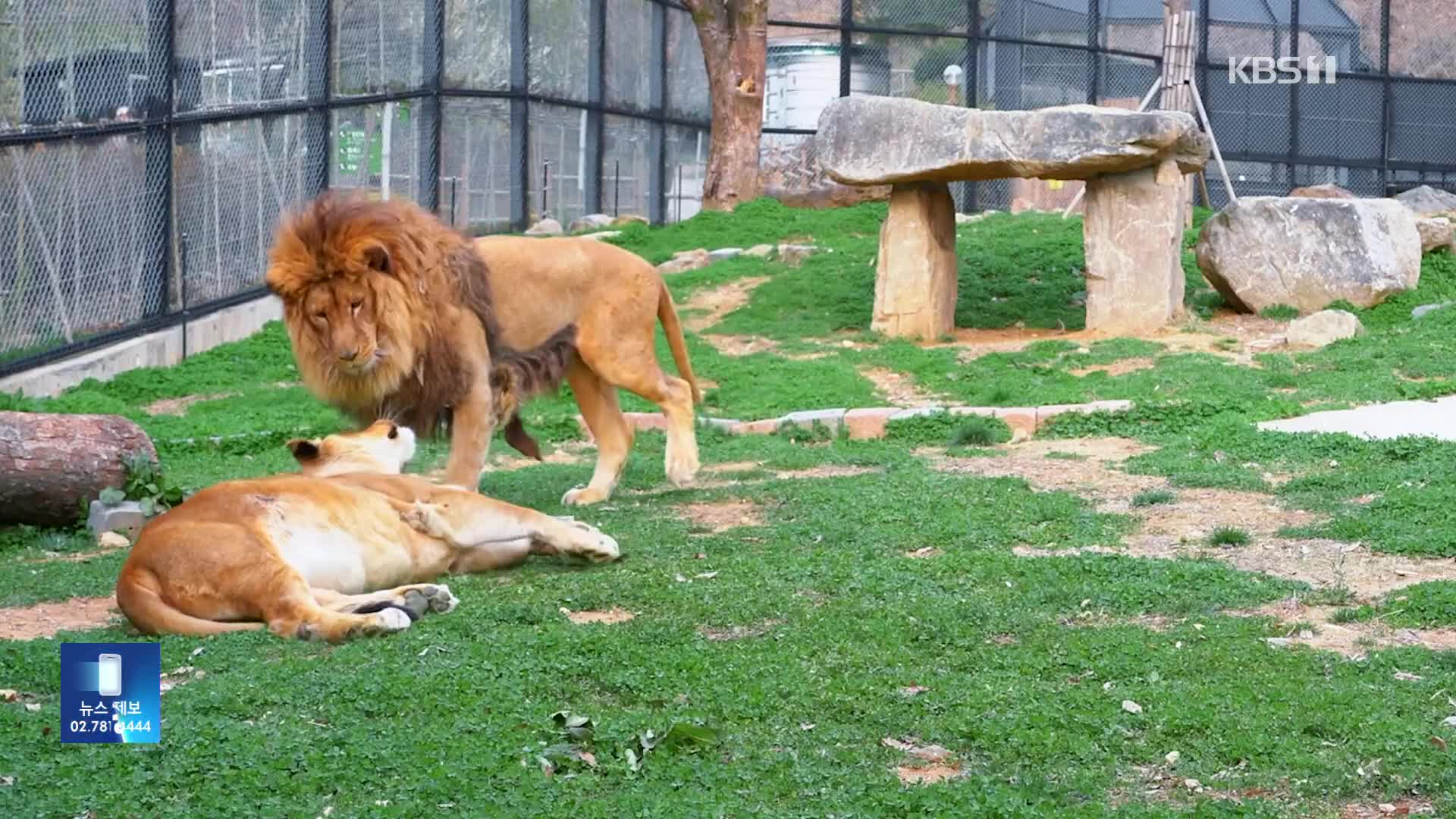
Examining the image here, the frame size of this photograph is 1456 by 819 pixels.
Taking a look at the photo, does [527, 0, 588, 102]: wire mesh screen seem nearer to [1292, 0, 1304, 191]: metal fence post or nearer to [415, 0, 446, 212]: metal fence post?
[415, 0, 446, 212]: metal fence post

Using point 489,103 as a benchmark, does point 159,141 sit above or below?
below

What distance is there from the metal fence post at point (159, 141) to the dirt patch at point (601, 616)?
8.82 m

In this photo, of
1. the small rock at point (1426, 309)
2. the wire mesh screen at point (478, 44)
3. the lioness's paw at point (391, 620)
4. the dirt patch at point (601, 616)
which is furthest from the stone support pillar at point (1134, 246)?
the lioness's paw at point (391, 620)

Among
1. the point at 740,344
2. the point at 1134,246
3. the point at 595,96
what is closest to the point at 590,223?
the point at 595,96

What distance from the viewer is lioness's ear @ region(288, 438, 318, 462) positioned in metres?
6.44

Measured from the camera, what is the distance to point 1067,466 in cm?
929

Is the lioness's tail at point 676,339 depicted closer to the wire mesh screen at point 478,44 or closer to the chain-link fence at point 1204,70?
the wire mesh screen at point 478,44

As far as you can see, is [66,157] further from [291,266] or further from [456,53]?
[456,53]

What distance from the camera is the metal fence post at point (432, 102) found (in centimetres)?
1834

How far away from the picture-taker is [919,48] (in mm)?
24266

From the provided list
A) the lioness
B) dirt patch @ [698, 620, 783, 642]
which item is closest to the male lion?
the lioness

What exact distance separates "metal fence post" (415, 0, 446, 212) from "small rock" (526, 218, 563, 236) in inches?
55.3

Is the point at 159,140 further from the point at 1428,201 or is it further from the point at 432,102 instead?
the point at 1428,201

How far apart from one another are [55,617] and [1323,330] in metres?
9.88
